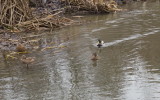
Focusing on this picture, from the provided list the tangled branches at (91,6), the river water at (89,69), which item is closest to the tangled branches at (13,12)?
the river water at (89,69)

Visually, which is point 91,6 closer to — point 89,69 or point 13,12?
point 13,12

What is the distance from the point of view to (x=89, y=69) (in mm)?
7461

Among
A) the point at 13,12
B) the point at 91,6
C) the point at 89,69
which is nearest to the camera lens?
the point at 89,69

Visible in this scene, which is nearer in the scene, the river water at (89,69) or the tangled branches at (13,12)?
the river water at (89,69)

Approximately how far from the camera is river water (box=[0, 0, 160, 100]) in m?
5.95

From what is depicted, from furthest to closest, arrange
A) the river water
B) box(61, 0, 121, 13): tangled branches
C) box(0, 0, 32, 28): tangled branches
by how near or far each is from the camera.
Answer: box(61, 0, 121, 13): tangled branches < box(0, 0, 32, 28): tangled branches < the river water

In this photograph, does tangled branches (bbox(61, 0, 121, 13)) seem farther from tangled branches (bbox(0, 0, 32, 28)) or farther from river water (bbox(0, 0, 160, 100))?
river water (bbox(0, 0, 160, 100))

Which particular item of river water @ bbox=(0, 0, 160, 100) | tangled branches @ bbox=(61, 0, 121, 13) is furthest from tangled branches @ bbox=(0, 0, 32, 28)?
tangled branches @ bbox=(61, 0, 121, 13)

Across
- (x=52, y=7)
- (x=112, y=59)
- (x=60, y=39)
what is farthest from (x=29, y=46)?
(x=52, y=7)

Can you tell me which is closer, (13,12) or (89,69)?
(89,69)

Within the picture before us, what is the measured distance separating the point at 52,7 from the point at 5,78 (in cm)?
1176

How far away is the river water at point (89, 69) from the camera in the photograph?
5.95m

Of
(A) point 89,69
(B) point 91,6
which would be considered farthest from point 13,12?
(A) point 89,69

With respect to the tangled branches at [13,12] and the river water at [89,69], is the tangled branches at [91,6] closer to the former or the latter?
the tangled branches at [13,12]
